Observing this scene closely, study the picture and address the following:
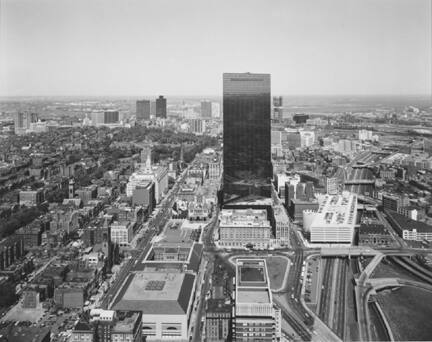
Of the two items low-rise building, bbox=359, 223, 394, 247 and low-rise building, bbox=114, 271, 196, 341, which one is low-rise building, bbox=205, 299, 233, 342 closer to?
low-rise building, bbox=114, 271, 196, 341

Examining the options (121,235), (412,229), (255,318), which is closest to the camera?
(255,318)

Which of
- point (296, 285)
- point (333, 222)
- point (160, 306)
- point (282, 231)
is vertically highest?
point (333, 222)

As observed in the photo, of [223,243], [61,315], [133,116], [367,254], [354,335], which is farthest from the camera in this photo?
[133,116]

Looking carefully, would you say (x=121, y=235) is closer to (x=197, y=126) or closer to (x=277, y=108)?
(x=277, y=108)

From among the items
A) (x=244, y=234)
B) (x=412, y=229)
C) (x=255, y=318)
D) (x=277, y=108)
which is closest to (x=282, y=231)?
(x=244, y=234)

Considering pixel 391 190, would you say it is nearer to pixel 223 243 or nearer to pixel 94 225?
pixel 223 243

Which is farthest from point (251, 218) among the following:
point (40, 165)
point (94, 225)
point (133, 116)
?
point (133, 116)

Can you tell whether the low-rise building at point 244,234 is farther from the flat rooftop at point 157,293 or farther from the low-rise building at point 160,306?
the low-rise building at point 160,306
